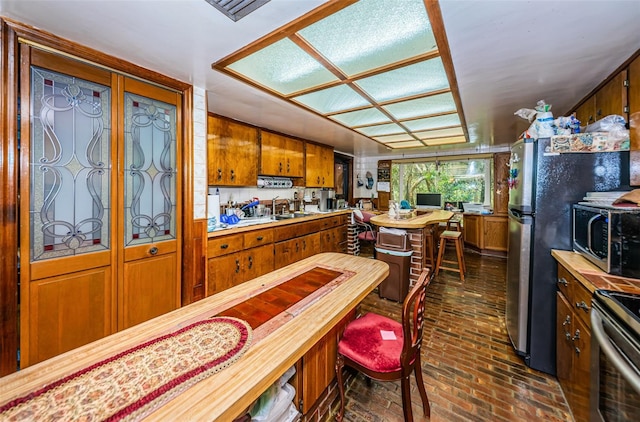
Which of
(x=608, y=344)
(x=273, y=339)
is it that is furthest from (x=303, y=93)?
(x=608, y=344)

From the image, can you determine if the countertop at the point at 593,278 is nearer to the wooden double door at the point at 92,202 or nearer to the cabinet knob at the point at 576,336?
the cabinet knob at the point at 576,336

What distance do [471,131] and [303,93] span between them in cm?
286

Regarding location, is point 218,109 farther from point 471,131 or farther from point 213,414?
point 471,131

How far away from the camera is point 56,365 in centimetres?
78

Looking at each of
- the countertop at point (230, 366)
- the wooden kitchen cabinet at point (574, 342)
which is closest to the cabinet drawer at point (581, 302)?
the wooden kitchen cabinet at point (574, 342)

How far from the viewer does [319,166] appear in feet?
16.1

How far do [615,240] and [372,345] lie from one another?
140 cm

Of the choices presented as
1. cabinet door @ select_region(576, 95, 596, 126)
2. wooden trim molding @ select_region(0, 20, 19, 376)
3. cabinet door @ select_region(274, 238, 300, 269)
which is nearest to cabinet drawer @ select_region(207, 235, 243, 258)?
cabinet door @ select_region(274, 238, 300, 269)

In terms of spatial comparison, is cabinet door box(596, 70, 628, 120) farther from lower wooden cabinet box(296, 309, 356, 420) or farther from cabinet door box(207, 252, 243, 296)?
cabinet door box(207, 252, 243, 296)

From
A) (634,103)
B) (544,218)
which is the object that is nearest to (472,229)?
(544,218)

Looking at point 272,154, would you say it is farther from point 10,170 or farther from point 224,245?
point 10,170

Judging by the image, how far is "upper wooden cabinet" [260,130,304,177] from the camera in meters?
3.69

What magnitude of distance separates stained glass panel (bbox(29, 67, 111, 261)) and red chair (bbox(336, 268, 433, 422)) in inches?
75.1

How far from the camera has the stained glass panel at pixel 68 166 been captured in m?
1.56
